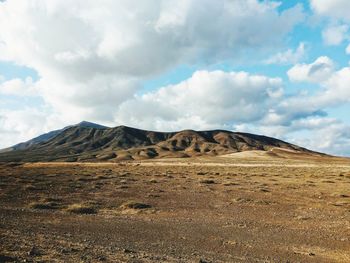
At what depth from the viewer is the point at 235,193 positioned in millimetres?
37719

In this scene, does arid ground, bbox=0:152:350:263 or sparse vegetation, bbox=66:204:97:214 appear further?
sparse vegetation, bbox=66:204:97:214

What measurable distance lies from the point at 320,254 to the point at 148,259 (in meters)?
8.59

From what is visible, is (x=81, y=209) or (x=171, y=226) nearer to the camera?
(x=171, y=226)

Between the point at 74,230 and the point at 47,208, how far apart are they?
7.82m

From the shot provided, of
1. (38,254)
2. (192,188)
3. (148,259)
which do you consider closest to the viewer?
(38,254)

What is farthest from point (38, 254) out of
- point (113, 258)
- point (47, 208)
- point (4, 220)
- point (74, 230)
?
point (47, 208)

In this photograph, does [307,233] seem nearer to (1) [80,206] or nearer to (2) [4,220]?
(1) [80,206]

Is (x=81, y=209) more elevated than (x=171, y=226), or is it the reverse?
(x=81, y=209)

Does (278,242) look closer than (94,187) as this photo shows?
Yes

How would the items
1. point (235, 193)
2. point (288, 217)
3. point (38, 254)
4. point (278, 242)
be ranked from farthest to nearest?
point (235, 193)
point (288, 217)
point (278, 242)
point (38, 254)

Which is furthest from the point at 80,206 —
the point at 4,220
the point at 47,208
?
the point at 4,220

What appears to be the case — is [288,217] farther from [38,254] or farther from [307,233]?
[38,254]

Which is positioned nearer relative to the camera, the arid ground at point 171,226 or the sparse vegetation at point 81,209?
the arid ground at point 171,226

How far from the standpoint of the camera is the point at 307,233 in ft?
72.7
